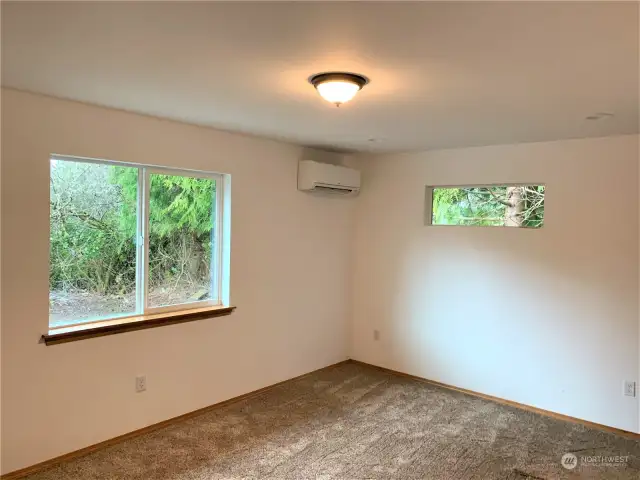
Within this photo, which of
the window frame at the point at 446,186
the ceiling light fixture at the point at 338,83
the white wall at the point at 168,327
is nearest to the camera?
the ceiling light fixture at the point at 338,83

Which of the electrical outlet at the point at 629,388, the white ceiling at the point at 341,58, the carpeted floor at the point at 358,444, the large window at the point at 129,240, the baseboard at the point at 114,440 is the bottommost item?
the carpeted floor at the point at 358,444

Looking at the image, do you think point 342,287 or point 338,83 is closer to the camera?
point 338,83

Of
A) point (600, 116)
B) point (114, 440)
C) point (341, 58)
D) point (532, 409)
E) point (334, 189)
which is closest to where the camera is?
point (341, 58)

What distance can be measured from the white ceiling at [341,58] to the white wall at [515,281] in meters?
0.61

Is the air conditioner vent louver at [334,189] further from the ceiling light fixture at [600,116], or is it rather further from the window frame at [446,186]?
the ceiling light fixture at [600,116]

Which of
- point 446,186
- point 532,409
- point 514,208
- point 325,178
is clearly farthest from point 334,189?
point 532,409

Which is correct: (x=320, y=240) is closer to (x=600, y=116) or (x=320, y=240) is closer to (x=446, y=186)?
(x=446, y=186)

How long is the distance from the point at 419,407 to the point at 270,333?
4.66ft

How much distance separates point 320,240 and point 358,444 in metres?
2.04

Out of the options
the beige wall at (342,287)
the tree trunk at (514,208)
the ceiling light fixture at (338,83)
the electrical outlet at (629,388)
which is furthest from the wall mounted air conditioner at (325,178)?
the electrical outlet at (629,388)

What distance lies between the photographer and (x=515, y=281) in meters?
3.99

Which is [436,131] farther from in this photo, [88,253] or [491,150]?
[88,253]

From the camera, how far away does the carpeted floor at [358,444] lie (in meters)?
2.83

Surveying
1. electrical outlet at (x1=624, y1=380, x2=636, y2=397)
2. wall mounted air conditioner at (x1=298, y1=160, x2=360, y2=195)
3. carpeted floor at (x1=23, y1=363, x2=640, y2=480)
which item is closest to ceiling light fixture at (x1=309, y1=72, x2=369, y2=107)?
wall mounted air conditioner at (x1=298, y1=160, x2=360, y2=195)
